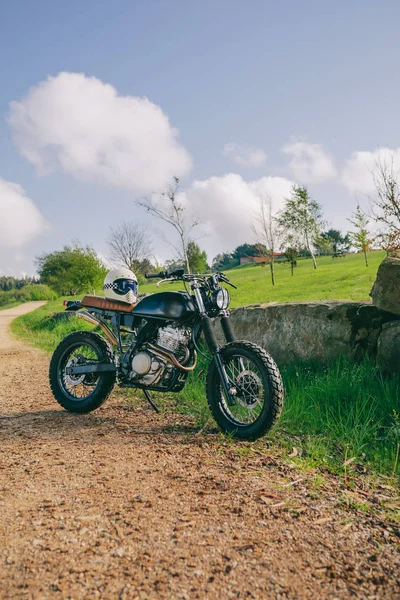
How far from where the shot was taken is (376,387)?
5324 mm

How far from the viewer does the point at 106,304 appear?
217 inches

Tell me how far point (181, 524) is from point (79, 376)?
10.5 feet

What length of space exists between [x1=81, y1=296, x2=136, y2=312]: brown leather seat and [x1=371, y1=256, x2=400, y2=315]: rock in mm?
3116

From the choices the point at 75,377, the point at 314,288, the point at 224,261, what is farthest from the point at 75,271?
the point at 224,261

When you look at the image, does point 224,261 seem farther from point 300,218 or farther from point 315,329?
point 315,329

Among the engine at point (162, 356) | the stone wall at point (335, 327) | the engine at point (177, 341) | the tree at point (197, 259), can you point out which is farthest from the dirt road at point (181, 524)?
the tree at point (197, 259)

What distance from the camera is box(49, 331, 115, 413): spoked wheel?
5508 millimetres

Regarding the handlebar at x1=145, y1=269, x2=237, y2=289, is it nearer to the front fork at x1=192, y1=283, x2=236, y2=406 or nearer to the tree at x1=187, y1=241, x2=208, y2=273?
the front fork at x1=192, y1=283, x2=236, y2=406

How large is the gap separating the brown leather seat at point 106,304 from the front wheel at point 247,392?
1.39 metres

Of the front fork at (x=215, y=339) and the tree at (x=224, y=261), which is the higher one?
the tree at (x=224, y=261)

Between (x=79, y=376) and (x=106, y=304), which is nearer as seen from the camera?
(x=106, y=304)

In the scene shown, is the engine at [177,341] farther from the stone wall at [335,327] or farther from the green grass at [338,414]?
the stone wall at [335,327]

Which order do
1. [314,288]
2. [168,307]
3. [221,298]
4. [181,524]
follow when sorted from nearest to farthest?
[181,524], [221,298], [168,307], [314,288]

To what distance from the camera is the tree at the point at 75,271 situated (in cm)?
3859
